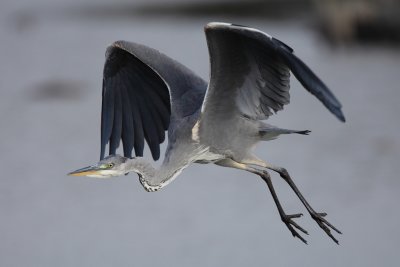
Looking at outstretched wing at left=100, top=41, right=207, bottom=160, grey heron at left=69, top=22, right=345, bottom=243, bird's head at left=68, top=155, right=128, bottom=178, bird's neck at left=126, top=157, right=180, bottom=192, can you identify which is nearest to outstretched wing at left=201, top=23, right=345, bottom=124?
grey heron at left=69, top=22, right=345, bottom=243

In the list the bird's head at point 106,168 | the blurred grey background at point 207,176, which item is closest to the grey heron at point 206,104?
the bird's head at point 106,168

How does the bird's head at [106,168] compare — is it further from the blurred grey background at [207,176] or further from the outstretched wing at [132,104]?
the blurred grey background at [207,176]

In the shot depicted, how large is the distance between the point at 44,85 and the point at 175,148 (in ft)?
23.7

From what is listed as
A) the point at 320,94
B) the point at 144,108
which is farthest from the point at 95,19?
the point at 320,94

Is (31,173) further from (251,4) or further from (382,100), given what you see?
(251,4)

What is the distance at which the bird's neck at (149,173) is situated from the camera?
6.02 metres

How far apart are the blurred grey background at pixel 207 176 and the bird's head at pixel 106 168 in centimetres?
288

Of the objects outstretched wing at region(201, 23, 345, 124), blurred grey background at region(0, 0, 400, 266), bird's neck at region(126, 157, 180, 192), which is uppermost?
outstretched wing at region(201, 23, 345, 124)

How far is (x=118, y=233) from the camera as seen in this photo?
9312 mm

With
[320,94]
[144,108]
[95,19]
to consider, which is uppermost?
[320,94]

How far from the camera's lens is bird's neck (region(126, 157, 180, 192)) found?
602 cm

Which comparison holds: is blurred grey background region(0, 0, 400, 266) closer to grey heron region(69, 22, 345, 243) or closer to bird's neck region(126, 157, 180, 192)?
grey heron region(69, 22, 345, 243)

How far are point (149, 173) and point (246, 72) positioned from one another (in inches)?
32.5

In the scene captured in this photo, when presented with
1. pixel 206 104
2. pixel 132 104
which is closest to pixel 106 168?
pixel 206 104
